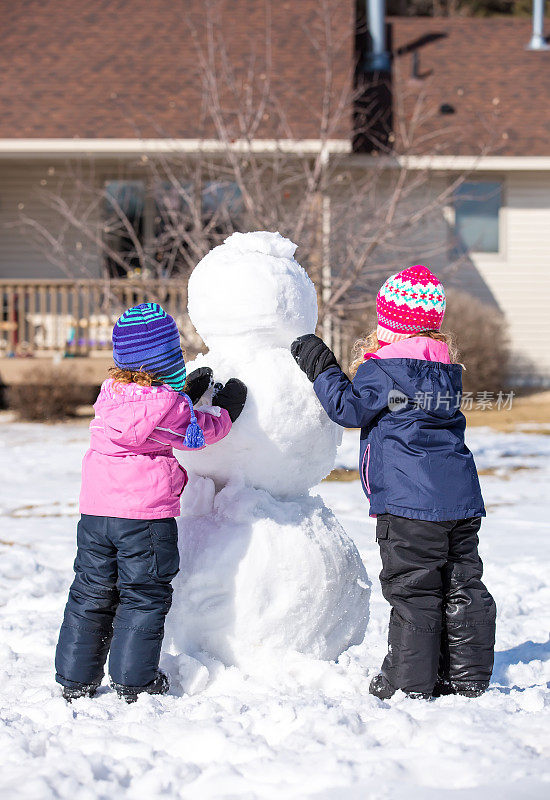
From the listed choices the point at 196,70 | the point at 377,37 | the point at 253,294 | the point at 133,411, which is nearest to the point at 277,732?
the point at 133,411

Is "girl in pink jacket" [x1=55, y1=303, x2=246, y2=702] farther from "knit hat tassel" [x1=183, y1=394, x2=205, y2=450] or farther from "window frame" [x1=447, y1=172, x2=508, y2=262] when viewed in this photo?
"window frame" [x1=447, y1=172, x2=508, y2=262]

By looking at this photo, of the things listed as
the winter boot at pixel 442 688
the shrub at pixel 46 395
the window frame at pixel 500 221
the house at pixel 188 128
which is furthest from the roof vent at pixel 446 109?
the winter boot at pixel 442 688

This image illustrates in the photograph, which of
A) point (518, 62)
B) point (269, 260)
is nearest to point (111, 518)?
point (269, 260)

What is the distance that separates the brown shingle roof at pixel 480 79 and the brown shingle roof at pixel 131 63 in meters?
1.77

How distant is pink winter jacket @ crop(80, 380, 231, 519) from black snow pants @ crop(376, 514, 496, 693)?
71 cm

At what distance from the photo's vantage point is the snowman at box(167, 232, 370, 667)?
10.1ft

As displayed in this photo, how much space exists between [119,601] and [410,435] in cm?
109

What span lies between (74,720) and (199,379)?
1163 millimetres

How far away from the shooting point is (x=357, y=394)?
301cm

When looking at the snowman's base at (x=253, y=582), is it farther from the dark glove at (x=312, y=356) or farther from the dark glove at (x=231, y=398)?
the dark glove at (x=312, y=356)

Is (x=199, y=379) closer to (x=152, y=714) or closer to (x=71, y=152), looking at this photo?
(x=152, y=714)

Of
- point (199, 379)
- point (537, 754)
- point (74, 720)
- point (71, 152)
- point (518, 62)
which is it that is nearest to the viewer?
point (537, 754)

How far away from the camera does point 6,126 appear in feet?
42.1

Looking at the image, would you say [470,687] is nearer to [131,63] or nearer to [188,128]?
[188,128]
